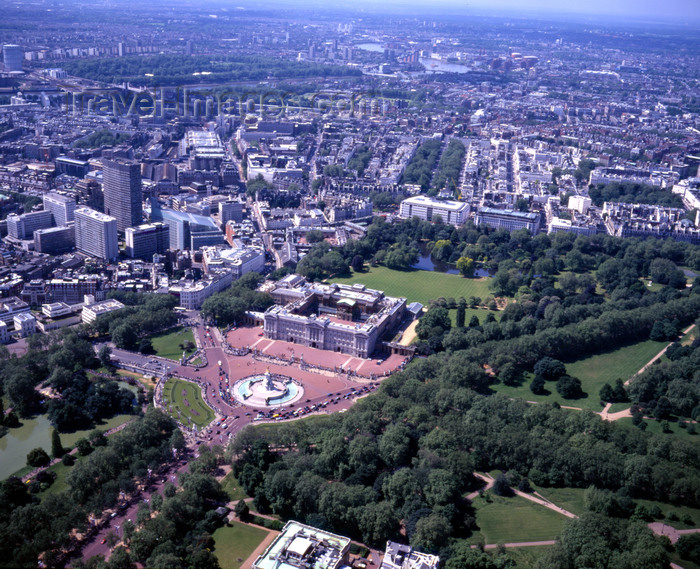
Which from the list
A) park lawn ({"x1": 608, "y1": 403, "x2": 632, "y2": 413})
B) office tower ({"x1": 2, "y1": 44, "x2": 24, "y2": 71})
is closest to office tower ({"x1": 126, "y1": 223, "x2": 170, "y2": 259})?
park lawn ({"x1": 608, "y1": 403, "x2": 632, "y2": 413})

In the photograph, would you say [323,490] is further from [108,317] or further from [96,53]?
[96,53]

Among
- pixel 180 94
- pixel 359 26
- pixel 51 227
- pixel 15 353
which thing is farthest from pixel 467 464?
pixel 359 26

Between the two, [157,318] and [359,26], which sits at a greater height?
[359,26]

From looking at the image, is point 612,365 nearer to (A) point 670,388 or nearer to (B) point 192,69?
(A) point 670,388

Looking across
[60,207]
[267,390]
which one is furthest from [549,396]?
[60,207]

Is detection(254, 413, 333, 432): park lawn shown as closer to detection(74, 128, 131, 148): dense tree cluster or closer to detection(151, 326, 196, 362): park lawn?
detection(151, 326, 196, 362): park lawn
